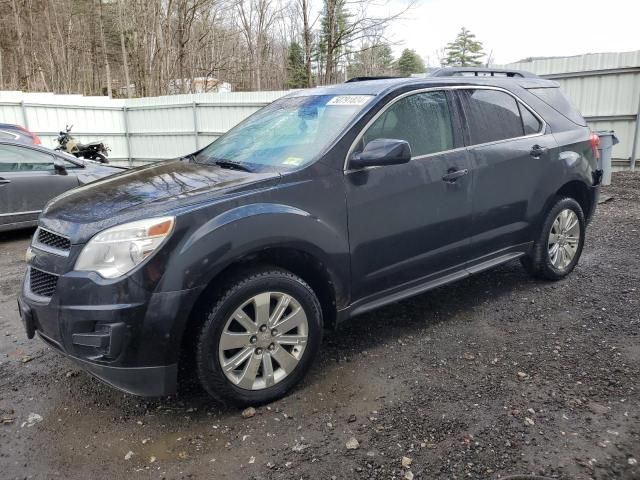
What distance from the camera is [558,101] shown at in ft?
15.4

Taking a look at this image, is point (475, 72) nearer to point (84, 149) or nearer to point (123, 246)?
point (123, 246)

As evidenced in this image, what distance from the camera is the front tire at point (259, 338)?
2.67 m

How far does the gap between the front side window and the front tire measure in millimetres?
5873

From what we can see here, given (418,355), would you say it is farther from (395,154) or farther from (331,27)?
(331,27)

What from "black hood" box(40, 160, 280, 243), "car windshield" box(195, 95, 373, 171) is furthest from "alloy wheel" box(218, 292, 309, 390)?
"car windshield" box(195, 95, 373, 171)

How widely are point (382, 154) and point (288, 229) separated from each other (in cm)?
76

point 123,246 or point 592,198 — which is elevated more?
point 123,246

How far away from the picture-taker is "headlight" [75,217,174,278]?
250 cm

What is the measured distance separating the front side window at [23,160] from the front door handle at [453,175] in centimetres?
611

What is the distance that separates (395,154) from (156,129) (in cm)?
1498

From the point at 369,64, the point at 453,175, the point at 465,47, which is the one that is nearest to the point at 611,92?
the point at 453,175

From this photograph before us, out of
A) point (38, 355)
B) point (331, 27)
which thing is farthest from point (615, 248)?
point (331, 27)

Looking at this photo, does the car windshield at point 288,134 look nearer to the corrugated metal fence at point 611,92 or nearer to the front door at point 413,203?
the front door at point 413,203

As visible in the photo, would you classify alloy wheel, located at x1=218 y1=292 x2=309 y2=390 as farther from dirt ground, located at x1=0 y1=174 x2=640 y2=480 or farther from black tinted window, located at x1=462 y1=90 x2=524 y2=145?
black tinted window, located at x1=462 y1=90 x2=524 y2=145
